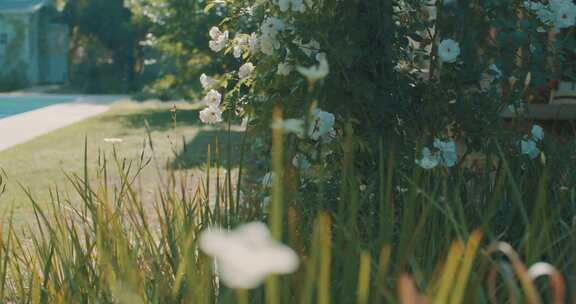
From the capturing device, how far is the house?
27.7 m

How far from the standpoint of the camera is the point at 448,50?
11.1ft

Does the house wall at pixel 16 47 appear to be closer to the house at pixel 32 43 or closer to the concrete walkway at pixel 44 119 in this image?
the house at pixel 32 43

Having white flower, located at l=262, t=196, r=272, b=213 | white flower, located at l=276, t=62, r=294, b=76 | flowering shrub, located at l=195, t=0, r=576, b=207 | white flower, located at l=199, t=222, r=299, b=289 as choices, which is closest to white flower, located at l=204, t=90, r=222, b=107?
flowering shrub, located at l=195, t=0, r=576, b=207

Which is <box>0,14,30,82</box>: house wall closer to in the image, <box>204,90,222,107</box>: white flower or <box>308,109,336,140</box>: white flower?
<box>204,90,222,107</box>: white flower

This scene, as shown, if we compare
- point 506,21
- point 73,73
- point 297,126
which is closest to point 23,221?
point 506,21

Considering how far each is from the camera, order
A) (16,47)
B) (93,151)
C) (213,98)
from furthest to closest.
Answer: (16,47) < (93,151) < (213,98)

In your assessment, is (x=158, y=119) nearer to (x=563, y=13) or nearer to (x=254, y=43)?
(x=254, y=43)

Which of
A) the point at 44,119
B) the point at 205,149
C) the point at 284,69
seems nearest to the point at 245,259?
the point at 284,69

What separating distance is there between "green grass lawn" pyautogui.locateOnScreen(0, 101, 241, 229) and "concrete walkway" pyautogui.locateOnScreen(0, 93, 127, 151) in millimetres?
288

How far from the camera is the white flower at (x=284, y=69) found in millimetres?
3434

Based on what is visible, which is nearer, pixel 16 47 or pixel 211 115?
pixel 211 115

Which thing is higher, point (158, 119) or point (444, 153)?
point (444, 153)

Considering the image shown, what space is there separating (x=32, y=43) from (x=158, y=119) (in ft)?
45.2

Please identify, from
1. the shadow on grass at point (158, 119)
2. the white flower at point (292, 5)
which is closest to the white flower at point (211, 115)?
the white flower at point (292, 5)
